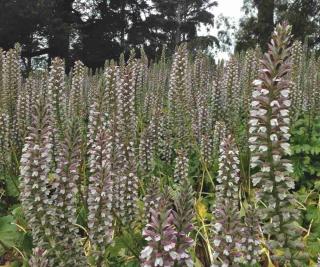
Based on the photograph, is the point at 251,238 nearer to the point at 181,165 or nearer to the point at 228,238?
the point at 228,238

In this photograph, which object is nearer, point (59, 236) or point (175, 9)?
point (59, 236)

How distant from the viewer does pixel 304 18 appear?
917 inches

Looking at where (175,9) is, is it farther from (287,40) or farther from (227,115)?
(287,40)

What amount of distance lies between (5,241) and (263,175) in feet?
7.96

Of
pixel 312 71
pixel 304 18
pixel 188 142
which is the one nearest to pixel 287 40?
pixel 188 142

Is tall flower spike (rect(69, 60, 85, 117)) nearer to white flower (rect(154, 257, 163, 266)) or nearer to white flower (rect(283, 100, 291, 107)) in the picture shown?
white flower (rect(283, 100, 291, 107))

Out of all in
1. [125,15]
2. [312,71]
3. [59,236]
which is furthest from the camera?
[125,15]

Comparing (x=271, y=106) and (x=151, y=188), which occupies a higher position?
(x=271, y=106)

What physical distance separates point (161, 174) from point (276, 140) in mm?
3614

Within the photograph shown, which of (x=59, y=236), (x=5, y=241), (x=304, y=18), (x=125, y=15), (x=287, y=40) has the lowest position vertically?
(x=5, y=241)

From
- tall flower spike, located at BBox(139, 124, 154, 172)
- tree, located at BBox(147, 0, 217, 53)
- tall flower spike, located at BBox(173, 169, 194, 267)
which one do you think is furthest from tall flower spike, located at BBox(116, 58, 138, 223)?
tree, located at BBox(147, 0, 217, 53)

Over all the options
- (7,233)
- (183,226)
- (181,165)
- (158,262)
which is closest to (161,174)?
(181,165)

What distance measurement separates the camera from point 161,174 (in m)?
6.15

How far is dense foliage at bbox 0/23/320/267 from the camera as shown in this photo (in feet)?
8.54
